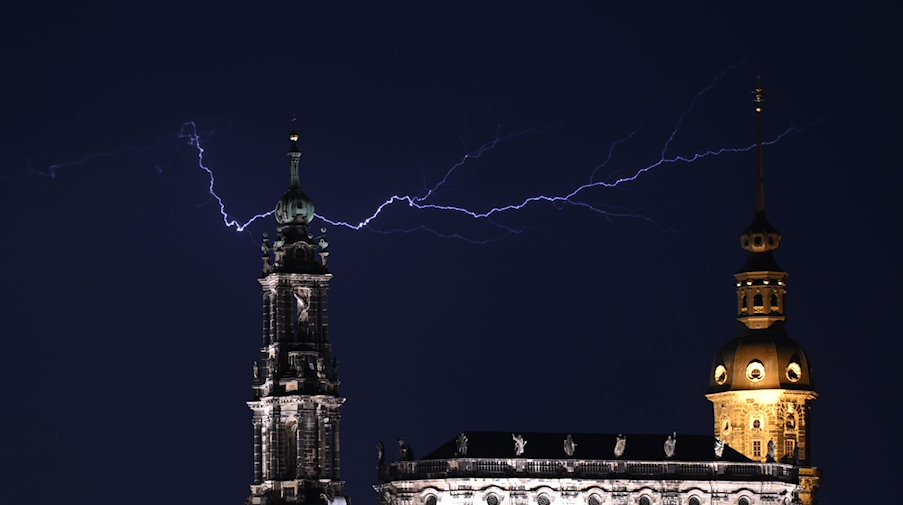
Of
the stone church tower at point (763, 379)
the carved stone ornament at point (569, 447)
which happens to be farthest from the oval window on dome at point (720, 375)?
the carved stone ornament at point (569, 447)

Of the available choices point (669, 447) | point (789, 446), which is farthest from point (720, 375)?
point (669, 447)

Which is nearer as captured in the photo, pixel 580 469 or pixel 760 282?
pixel 580 469

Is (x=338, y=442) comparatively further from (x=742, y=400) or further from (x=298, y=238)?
(x=742, y=400)

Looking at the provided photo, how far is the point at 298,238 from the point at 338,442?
9426 mm

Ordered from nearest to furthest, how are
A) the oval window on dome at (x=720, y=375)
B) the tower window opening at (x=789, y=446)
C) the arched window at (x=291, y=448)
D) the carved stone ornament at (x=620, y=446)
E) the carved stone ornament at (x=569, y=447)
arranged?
the carved stone ornament at (x=569, y=447)
the arched window at (x=291, y=448)
the carved stone ornament at (x=620, y=446)
the tower window opening at (x=789, y=446)
the oval window on dome at (x=720, y=375)

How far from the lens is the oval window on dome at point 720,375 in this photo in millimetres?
174875

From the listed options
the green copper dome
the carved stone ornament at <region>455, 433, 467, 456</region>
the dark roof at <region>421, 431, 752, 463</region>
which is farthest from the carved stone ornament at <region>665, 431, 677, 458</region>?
the green copper dome

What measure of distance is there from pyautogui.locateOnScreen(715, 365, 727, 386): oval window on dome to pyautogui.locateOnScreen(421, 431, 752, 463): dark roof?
13517 mm

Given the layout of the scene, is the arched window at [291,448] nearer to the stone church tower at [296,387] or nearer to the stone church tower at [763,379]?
the stone church tower at [296,387]

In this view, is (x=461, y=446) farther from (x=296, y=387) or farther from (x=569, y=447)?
(x=296, y=387)

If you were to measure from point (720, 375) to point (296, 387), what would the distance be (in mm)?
27310

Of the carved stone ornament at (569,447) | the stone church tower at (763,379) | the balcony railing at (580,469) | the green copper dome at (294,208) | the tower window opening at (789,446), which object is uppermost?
the green copper dome at (294,208)

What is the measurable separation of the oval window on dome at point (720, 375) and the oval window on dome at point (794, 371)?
128 inches

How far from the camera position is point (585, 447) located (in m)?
159
